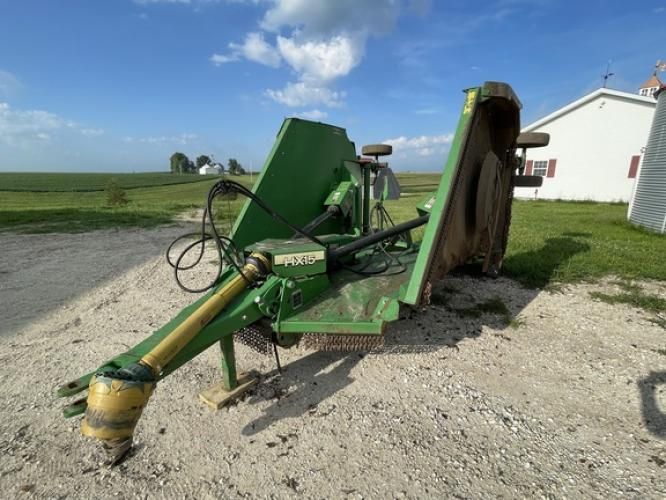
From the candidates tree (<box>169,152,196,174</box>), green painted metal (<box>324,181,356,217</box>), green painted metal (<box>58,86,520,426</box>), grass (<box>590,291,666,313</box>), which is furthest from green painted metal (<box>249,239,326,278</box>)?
tree (<box>169,152,196,174</box>)

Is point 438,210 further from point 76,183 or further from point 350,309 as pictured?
point 76,183

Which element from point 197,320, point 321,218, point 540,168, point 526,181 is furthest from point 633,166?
point 197,320

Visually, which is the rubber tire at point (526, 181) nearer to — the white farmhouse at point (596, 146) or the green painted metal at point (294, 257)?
the green painted metal at point (294, 257)

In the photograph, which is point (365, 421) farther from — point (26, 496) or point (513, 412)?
point (26, 496)

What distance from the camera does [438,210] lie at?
2287 mm

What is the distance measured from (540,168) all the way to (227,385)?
2122cm

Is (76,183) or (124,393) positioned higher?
(124,393)

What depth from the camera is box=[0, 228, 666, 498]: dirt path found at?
1.73 m

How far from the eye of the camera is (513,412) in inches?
86.7

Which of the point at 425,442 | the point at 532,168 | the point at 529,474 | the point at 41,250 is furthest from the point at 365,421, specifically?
the point at 532,168

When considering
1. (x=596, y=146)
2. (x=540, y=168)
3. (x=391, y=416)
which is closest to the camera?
(x=391, y=416)

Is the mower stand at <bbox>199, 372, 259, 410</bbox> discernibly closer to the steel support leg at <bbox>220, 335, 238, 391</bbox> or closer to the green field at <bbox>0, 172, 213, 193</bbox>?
the steel support leg at <bbox>220, 335, 238, 391</bbox>

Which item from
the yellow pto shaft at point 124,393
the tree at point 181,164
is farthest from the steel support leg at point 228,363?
the tree at point 181,164

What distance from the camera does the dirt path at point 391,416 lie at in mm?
1732
